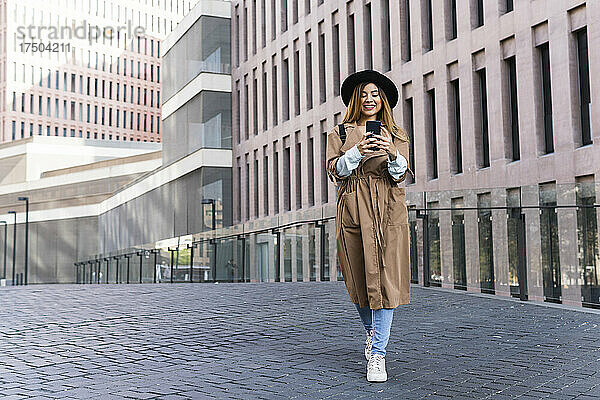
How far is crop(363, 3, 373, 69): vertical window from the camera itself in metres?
30.0

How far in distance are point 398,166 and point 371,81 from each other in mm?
692

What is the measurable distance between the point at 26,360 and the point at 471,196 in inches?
463

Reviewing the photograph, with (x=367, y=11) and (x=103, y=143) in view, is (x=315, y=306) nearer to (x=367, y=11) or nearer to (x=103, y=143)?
(x=367, y=11)

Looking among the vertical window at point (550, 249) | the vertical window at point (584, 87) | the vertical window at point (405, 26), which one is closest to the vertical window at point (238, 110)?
the vertical window at point (405, 26)

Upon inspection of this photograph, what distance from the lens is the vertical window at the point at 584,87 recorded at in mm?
19781

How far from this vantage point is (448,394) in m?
5.45

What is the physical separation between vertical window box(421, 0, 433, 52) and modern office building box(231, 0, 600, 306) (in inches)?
2.0

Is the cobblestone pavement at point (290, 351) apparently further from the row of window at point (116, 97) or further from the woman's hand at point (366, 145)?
the row of window at point (116, 97)

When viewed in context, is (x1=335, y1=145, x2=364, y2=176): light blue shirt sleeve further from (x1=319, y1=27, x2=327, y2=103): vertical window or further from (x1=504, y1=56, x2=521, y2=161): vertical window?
(x1=319, y1=27, x2=327, y2=103): vertical window

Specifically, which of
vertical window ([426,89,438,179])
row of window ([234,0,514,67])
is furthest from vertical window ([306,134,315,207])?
vertical window ([426,89,438,179])

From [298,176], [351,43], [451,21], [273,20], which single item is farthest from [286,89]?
[451,21]

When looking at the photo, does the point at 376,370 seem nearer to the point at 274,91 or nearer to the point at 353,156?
the point at 353,156

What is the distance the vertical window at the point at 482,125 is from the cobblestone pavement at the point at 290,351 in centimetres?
1196

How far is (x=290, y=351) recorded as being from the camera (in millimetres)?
7266
